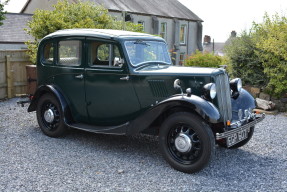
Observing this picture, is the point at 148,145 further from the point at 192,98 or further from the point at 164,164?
the point at 192,98

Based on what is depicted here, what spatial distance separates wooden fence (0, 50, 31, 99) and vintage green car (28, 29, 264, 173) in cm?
496

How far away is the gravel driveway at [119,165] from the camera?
4.34 metres

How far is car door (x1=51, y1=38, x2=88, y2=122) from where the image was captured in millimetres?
5938

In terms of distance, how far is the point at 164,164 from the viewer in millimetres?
5102

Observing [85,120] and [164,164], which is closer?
[164,164]

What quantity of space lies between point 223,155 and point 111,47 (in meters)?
2.63

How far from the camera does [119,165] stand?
5.04 meters

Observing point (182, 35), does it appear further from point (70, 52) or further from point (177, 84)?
point (177, 84)

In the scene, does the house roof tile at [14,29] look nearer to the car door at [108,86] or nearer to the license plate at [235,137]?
the car door at [108,86]

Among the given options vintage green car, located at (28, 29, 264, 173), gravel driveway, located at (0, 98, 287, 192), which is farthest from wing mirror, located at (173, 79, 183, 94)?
gravel driveway, located at (0, 98, 287, 192)

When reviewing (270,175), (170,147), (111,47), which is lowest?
(270,175)

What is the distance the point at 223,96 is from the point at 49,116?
11.1 ft

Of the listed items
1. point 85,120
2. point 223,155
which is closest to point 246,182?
point 223,155

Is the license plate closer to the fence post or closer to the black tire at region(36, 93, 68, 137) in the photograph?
the black tire at region(36, 93, 68, 137)
